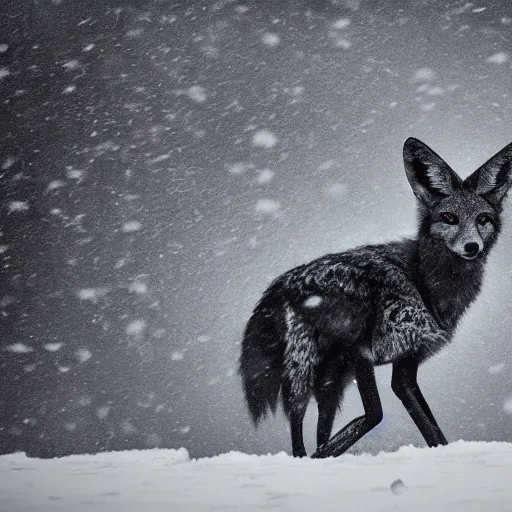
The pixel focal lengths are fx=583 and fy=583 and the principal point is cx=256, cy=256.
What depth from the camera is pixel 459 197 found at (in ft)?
4.33

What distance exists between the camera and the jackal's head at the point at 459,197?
1283 mm

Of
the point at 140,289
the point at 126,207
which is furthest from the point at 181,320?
the point at 126,207

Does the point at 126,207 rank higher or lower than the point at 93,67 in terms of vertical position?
lower

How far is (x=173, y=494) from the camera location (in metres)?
0.90

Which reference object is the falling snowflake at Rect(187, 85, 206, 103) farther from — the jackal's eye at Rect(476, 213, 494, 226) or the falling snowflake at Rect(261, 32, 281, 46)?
the jackal's eye at Rect(476, 213, 494, 226)

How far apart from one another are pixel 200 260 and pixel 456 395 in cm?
72

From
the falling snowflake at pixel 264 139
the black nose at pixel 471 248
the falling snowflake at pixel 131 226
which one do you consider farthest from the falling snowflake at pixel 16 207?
the black nose at pixel 471 248

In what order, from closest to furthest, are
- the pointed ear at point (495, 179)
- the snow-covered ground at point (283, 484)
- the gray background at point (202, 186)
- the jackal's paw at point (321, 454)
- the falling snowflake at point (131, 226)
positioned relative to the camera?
the snow-covered ground at point (283, 484) → the jackal's paw at point (321, 454) → the pointed ear at point (495, 179) → the gray background at point (202, 186) → the falling snowflake at point (131, 226)

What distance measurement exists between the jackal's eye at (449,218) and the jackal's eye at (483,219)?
0.16ft

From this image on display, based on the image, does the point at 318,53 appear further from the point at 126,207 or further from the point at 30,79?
the point at 30,79

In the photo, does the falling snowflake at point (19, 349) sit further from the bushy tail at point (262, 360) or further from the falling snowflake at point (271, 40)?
the falling snowflake at point (271, 40)

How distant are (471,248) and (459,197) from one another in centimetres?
13

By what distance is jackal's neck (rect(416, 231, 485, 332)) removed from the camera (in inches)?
50.9

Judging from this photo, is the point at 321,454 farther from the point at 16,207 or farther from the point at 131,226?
the point at 16,207
